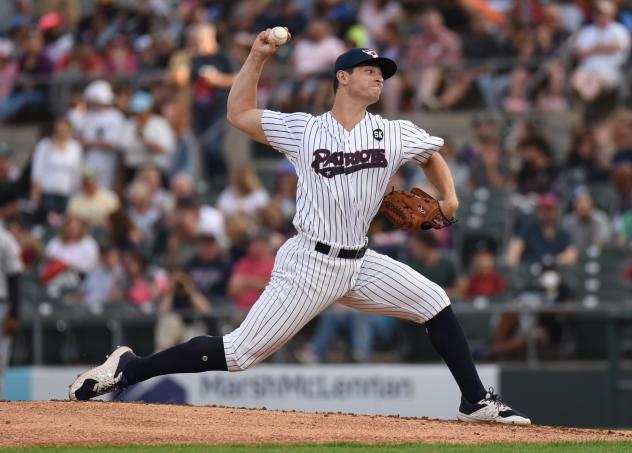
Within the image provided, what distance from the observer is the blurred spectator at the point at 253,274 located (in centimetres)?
1248

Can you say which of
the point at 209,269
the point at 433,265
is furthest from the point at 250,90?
the point at 209,269

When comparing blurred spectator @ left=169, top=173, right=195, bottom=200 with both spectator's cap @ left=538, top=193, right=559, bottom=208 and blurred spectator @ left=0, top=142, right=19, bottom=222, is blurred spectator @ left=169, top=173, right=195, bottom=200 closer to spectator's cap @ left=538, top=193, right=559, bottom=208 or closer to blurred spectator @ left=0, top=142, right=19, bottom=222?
→ blurred spectator @ left=0, top=142, right=19, bottom=222

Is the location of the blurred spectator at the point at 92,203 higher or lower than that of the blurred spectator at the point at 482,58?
lower

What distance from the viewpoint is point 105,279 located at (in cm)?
1334

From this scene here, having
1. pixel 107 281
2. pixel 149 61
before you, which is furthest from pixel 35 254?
pixel 149 61

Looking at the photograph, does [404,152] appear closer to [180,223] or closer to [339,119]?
[339,119]

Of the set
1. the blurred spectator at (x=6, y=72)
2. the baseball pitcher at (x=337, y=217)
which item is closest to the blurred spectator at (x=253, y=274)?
the baseball pitcher at (x=337, y=217)

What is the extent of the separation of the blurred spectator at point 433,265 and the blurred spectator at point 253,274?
126cm

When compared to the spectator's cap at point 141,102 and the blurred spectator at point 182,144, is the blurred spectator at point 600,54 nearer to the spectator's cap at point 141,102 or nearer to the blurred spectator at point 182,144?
the blurred spectator at point 182,144

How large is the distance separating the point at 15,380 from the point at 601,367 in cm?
494

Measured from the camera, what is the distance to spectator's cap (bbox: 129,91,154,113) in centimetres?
1545

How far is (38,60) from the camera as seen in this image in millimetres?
17609

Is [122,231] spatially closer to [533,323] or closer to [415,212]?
[533,323]

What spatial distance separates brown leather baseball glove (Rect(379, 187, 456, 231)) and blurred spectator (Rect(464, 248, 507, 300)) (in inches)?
200
